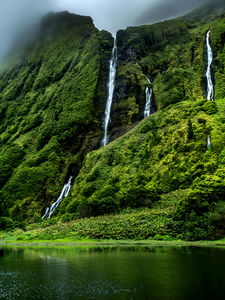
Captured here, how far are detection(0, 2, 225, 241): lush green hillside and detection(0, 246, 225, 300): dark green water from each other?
11.2 meters

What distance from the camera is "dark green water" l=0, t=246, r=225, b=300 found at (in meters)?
9.08

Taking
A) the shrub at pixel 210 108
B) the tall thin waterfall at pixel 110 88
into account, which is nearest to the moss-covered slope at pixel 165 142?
the shrub at pixel 210 108

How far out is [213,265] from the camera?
12672mm

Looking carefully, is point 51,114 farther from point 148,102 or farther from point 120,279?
point 120,279

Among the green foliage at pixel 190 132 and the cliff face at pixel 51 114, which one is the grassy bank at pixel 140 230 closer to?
the green foliage at pixel 190 132

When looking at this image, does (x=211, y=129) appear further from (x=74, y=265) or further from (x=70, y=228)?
(x=74, y=265)

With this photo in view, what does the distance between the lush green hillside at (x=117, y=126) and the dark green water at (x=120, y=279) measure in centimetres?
1118

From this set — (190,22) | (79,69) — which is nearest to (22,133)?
(79,69)

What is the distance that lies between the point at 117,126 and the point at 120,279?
6862 cm

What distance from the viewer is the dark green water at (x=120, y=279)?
29.8 ft

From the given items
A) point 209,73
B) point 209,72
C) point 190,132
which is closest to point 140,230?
point 190,132

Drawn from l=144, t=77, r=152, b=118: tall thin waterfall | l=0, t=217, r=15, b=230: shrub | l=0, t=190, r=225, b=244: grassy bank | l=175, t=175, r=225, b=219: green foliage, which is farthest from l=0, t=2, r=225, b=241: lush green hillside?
l=0, t=217, r=15, b=230: shrub

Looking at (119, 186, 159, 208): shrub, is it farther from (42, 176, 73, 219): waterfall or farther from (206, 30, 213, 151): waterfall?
(206, 30, 213, 151): waterfall

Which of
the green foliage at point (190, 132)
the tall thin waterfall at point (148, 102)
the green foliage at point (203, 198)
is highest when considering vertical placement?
the tall thin waterfall at point (148, 102)
